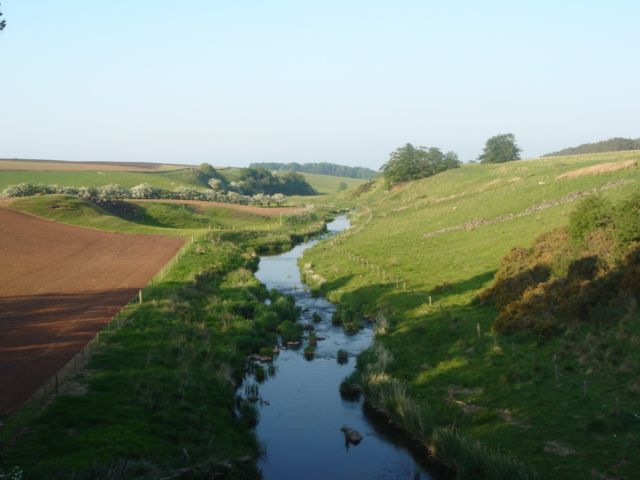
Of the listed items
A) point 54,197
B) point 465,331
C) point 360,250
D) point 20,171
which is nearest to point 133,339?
point 465,331

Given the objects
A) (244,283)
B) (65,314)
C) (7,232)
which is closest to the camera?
(65,314)

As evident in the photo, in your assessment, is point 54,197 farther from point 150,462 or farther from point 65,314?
point 150,462

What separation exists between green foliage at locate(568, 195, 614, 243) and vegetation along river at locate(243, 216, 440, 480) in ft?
45.8

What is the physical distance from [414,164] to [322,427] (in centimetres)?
12195

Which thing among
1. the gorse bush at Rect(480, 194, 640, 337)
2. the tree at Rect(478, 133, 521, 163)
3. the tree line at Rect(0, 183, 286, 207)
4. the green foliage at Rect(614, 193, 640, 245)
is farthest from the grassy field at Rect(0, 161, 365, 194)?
the green foliage at Rect(614, 193, 640, 245)

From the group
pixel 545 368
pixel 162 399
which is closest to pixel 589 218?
pixel 545 368

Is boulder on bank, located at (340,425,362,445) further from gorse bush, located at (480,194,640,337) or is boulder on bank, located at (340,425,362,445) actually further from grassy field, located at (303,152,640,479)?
gorse bush, located at (480,194,640,337)

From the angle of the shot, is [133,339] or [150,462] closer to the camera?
[150,462]

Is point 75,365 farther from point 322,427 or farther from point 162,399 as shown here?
point 322,427

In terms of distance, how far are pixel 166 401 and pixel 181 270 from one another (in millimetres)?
29917

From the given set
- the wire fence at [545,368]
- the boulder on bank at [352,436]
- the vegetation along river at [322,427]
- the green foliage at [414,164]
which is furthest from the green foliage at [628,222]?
the green foliage at [414,164]

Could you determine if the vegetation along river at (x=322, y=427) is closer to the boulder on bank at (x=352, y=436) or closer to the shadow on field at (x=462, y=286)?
the boulder on bank at (x=352, y=436)

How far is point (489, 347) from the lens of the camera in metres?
28.3

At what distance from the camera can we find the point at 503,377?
25.1 meters
